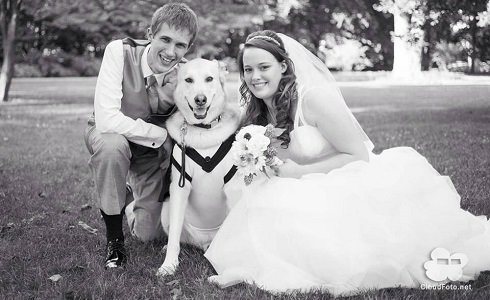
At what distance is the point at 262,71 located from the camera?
10.4ft

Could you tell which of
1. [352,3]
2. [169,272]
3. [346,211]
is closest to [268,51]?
[346,211]

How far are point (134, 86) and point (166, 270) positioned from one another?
3.88 ft

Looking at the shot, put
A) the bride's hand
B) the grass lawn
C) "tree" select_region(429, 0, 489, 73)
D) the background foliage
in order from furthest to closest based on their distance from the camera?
the background foliage → "tree" select_region(429, 0, 489, 73) → the bride's hand → the grass lawn

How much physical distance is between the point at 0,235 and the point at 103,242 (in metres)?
0.76

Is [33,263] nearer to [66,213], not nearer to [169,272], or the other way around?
[169,272]

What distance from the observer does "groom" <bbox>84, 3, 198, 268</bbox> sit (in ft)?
10.2

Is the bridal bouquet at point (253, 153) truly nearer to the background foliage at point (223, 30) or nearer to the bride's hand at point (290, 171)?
the bride's hand at point (290, 171)

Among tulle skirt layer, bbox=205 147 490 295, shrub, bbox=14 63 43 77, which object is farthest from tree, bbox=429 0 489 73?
shrub, bbox=14 63 43 77

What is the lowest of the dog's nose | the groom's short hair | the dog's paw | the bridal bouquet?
the dog's paw

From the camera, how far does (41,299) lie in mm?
2627

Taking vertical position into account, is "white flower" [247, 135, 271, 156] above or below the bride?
above

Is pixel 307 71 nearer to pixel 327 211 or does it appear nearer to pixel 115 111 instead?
pixel 327 211

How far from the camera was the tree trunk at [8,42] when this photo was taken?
12570mm

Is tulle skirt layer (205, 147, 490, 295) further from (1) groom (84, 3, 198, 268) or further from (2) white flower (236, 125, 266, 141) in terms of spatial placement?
(1) groom (84, 3, 198, 268)
